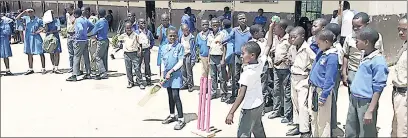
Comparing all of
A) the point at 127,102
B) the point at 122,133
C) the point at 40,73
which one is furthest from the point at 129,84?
the point at 122,133

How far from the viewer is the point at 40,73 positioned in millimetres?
8305

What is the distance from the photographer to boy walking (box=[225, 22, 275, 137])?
361 centimetres

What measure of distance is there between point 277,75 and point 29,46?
15.9 ft

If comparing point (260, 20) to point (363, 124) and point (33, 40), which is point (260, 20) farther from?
point (363, 124)

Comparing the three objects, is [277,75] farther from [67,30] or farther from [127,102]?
[67,30]

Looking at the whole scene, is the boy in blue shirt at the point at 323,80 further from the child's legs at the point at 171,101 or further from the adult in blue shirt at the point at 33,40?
the adult in blue shirt at the point at 33,40

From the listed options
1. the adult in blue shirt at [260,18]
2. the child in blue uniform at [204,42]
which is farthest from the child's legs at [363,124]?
the adult in blue shirt at [260,18]

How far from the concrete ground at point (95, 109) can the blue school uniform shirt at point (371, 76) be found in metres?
1.04

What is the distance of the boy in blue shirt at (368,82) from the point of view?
138 inches

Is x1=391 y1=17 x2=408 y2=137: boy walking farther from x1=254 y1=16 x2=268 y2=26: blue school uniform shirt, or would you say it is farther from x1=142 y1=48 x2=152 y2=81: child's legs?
x1=254 y1=16 x2=268 y2=26: blue school uniform shirt

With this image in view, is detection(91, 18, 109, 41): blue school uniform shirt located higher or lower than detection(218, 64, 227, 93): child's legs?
higher

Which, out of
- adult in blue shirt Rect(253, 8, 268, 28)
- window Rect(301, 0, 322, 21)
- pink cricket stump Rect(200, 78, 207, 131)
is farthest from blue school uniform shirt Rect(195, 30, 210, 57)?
window Rect(301, 0, 322, 21)

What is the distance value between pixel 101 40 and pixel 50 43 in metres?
1.04

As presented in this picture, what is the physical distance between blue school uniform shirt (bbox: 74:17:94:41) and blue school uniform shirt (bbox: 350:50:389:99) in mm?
5096
